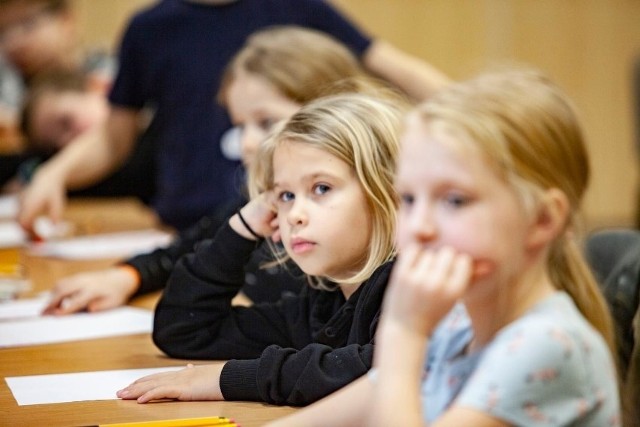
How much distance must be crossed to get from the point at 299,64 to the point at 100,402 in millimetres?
827

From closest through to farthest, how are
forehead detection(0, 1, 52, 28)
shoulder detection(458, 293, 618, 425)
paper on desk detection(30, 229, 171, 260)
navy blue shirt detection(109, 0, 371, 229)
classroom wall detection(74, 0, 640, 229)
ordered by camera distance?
shoulder detection(458, 293, 618, 425) → paper on desk detection(30, 229, 171, 260) → navy blue shirt detection(109, 0, 371, 229) → forehead detection(0, 1, 52, 28) → classroom wall detection(74, 0, 640, 229)

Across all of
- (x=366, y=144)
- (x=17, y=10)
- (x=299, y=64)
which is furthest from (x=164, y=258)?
(x=17, y=10)

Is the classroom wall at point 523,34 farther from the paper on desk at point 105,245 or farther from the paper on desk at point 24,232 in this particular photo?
the paper on desk at point 105,245

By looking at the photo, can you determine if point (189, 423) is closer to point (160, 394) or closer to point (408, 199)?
point (160, 394)

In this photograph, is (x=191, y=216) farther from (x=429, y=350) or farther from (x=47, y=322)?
(x=429, y=350)

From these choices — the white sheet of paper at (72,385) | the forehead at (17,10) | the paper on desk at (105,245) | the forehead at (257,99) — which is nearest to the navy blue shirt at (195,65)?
the paper on desk at (105,245)

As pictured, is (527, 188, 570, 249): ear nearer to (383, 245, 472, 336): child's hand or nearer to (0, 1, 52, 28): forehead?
(383, 245, 472, 336): child's hand

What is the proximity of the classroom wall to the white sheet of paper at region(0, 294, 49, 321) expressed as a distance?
3.90 m

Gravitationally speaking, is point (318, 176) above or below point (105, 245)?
above

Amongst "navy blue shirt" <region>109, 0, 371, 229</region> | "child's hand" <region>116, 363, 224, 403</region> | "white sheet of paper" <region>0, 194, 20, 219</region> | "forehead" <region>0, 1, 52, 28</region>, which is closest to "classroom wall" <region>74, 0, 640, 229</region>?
"forehead" <region>0, 1, 52, 28</region>

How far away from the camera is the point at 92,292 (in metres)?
1.91

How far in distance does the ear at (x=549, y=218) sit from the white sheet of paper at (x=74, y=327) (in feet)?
3.10

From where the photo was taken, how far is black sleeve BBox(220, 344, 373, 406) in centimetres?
122

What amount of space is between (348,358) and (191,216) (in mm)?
→ 1548
